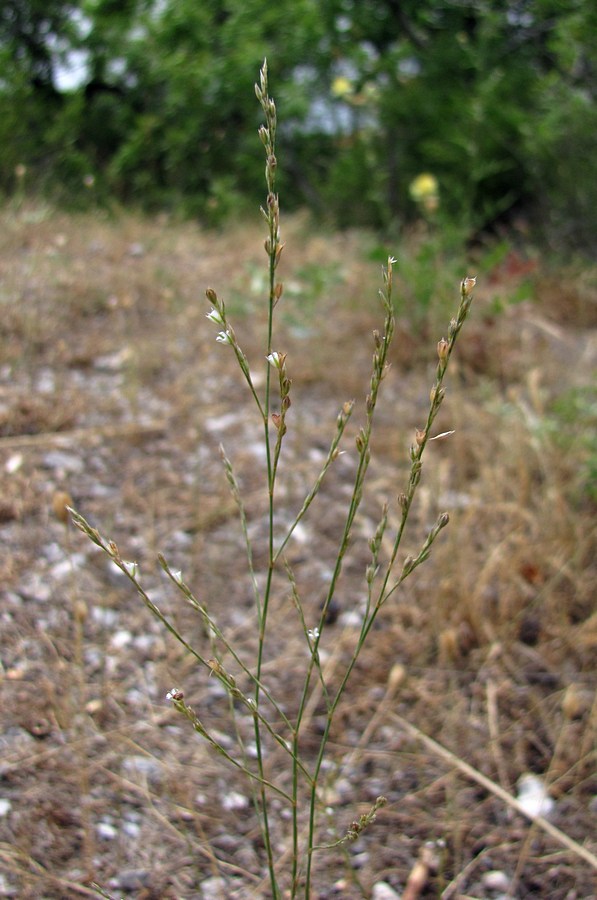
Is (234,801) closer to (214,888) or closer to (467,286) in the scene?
(214,888)

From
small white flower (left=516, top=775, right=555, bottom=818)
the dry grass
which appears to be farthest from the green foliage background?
small white flower (left=516, top=775, right=555, bottom=818)

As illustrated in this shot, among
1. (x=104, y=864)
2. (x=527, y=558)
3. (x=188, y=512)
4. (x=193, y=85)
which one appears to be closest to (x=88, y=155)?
(x=193, y=85)

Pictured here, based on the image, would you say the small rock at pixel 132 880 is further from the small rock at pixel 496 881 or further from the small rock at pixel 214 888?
the small rock at pixel 496 881

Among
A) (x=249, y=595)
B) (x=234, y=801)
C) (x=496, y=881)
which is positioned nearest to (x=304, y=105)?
(x=249, y=595)

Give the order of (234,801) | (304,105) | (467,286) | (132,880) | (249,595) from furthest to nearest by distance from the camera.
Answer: (304,105), (249,595), (234,801), (132,880), (467,286)

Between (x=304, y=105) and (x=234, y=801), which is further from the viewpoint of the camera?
(x=304, y=105)

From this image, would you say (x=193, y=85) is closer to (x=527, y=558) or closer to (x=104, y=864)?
(x=527, y=558)

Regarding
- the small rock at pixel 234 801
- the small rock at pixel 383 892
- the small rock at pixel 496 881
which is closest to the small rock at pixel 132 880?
the small rock at pixel 234 801

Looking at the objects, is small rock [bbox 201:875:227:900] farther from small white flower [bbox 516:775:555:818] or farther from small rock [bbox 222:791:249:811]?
small white flower [bbox 516:775:555:818]

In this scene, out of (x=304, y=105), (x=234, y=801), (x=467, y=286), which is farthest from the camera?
(x=304, y=105)
